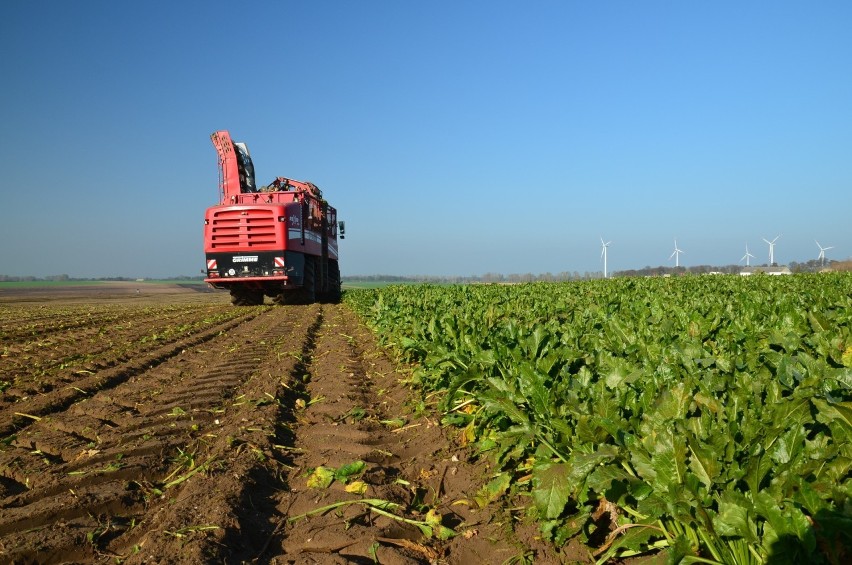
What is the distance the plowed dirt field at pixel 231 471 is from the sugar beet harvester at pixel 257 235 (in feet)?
39.3

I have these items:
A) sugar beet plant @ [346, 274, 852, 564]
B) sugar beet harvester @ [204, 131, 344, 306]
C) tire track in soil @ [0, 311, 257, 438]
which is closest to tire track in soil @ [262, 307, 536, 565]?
sugar beet plant @ [346, 274, 852, 564]

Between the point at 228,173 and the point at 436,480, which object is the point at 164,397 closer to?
the point at 436,480

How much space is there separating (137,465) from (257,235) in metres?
→ 16.6

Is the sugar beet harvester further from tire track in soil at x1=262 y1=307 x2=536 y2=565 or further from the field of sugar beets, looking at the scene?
tire track in soil at x1=262 y1=307 x2=536 y2=565

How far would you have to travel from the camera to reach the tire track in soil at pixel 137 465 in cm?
320

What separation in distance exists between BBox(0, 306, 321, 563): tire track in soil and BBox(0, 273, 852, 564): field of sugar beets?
18mm

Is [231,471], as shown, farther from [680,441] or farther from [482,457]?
[680,441]

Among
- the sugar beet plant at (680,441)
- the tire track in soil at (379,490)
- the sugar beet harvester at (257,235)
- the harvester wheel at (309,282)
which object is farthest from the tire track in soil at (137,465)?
the harvester wheel at (309,282)

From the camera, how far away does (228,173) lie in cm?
2219

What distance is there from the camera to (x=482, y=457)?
4.32 meters

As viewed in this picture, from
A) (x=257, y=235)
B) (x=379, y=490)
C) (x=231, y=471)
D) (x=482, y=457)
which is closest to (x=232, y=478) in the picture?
(x=231, y=471)

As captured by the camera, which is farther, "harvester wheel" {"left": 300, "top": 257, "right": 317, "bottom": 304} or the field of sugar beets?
"harvester wheel" {"left": 300, "top": 257, "right": 317, "bottom": 304}

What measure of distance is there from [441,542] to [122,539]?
171 cm

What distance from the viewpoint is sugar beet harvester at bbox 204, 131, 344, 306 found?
20172mm
